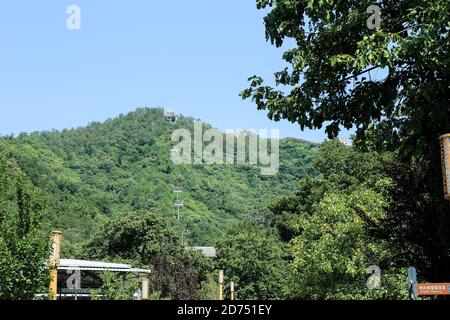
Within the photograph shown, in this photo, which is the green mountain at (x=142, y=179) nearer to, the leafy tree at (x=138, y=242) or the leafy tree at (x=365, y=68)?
the leafy tree at (x=138, y=242)

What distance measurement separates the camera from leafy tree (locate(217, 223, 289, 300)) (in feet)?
201

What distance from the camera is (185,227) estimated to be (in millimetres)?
100188

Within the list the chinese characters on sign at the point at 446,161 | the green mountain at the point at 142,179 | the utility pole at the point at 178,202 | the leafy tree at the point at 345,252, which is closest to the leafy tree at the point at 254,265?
the green mountain at the point at 142,179

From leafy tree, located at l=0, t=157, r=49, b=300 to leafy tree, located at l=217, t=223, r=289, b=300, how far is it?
43006 millimetres

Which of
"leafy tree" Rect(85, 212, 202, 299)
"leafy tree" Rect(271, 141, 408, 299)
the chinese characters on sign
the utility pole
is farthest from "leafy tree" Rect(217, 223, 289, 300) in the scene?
the chinese characters on sign

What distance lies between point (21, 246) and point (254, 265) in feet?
149

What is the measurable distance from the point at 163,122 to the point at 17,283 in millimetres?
121616

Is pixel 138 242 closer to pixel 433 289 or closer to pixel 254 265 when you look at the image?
pixel 254 265

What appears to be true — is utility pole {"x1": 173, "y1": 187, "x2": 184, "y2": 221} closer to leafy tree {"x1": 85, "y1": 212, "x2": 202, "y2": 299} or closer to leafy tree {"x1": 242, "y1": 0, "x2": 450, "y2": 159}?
leafy tree {"x1": 85, "y1": 212, "x2": 202, "y2": 299}

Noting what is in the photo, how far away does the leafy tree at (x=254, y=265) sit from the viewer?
61.3 metres

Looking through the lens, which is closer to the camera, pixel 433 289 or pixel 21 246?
pixel 433 289

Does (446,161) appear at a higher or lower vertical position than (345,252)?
higher

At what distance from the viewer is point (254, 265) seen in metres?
61.8

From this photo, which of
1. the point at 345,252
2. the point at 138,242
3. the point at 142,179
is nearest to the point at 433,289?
the point at 345,252
